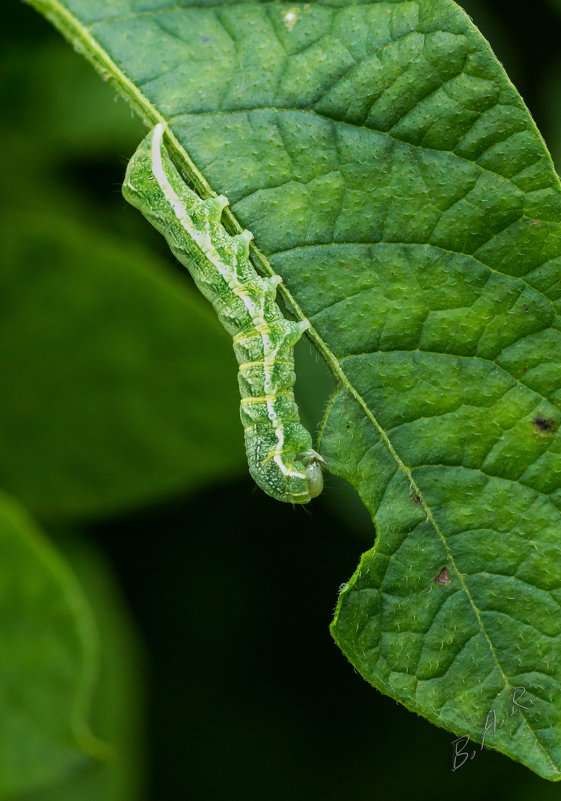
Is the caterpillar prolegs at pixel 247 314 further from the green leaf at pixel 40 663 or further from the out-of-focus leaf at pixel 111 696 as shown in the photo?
the out-of-focus leaf at pixel 111 696

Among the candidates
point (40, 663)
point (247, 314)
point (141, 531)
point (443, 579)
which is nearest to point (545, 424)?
point (443, 579)

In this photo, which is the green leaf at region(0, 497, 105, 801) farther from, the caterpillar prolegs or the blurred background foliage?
the caterpillar prolegs

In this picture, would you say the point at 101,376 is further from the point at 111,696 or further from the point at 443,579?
the point at 443,579

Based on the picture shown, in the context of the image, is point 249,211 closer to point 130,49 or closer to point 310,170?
point 310,170

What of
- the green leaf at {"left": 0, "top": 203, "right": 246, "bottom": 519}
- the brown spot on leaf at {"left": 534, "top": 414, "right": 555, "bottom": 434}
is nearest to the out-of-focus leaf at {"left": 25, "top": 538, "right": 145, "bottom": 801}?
the green leaf at {"left": 0, "top": 203, "right": 246, "bottom": 519}

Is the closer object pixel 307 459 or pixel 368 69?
pixel 368 69

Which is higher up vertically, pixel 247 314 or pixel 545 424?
pixel 247 314

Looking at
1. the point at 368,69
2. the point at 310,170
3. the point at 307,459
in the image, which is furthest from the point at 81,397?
the point at 368,69
